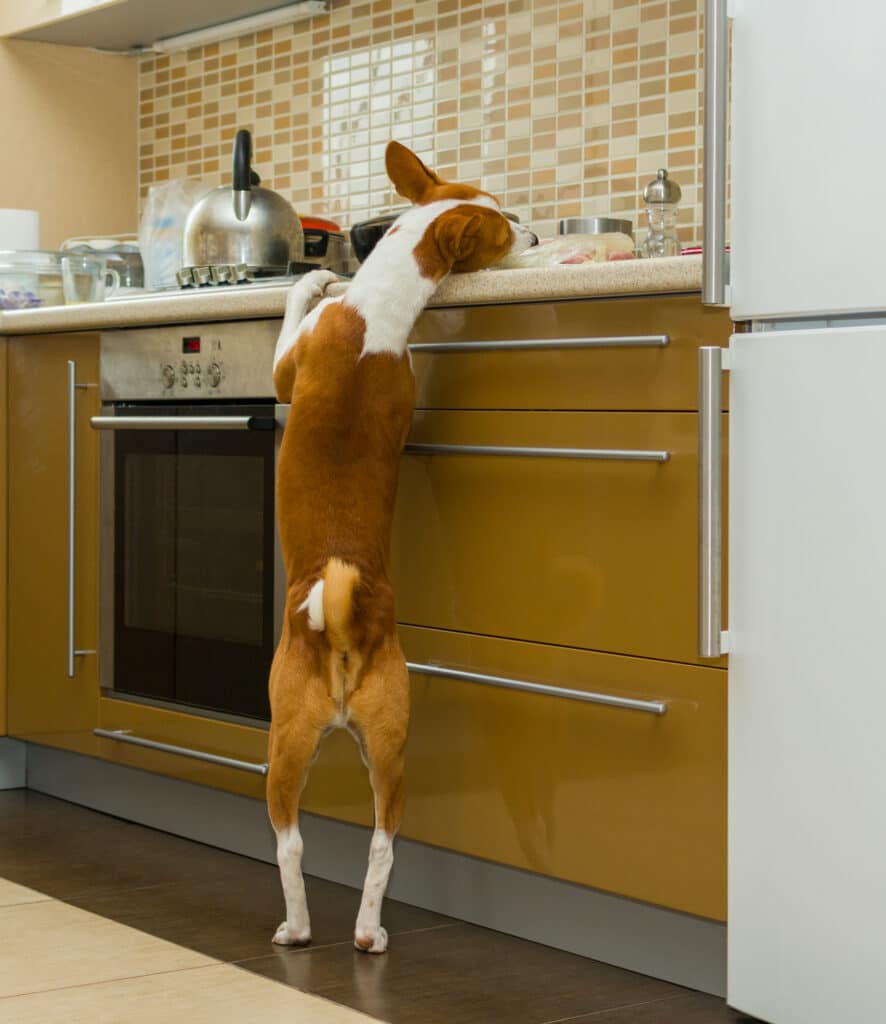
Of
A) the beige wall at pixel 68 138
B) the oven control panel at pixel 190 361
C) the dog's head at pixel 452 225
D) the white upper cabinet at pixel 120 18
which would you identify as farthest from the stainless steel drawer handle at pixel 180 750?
the white upper cabinet at pixel 120 18

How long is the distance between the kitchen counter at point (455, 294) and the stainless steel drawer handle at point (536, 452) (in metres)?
0.20

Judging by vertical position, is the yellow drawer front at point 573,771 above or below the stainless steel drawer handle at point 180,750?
above

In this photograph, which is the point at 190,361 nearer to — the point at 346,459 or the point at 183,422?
the point at 183,422

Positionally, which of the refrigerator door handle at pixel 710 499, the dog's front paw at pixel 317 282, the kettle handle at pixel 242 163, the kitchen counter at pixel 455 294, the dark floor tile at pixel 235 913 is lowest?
the dark floor tile at pixel 235 913

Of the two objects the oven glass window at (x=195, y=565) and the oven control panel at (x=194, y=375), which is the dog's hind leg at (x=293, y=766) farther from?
the oven control panel at (x=194, y=375)

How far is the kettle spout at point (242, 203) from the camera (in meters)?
3.04

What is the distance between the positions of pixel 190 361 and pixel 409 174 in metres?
0.62

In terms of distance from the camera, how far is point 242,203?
304 cm

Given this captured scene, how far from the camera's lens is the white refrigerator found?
1.74 metres

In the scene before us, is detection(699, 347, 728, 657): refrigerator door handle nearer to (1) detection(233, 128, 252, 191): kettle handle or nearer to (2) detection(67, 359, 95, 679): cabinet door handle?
(1) detection(233, 128, 252, 191): kettle handle

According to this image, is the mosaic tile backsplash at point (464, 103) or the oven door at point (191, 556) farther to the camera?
the mosaic tile backsplash at point (464, 103)

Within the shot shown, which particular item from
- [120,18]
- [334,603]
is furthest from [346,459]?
[120,18]

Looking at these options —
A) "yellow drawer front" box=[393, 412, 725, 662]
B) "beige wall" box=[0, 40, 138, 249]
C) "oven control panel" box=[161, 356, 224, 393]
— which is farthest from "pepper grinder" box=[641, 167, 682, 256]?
"beige wall" box=[0, 40, 138, 249]

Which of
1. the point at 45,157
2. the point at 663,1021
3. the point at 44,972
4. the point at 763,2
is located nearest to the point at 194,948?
the point at 44,972
